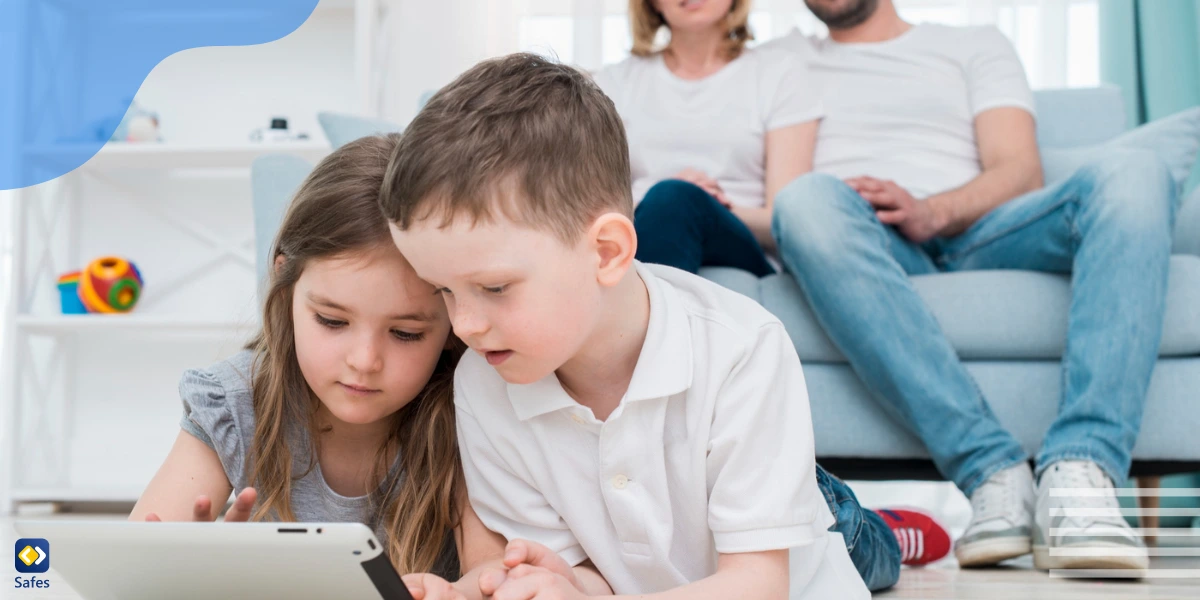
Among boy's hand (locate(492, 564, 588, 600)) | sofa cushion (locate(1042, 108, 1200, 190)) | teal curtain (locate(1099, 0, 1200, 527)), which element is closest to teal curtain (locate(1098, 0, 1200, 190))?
teal curtain (locate(1099, 0, 1200, 527))

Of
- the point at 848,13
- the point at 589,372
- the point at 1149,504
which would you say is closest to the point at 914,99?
the point at 848,13

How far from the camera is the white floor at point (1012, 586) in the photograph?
0.97 m

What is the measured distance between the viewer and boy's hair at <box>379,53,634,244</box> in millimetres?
645

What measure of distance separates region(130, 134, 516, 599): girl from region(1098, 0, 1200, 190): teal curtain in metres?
2.11

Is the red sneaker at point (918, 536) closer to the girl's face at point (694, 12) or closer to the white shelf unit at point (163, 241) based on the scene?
the girl's face at point (694, 12)

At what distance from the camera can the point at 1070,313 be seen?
4.16ft

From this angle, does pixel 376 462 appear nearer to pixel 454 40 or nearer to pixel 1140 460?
pixel 1140 460

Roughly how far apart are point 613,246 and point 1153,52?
221 cm

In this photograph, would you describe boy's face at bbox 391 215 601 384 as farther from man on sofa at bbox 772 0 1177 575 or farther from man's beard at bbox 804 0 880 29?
man's beard at bbox 804 0 880 29

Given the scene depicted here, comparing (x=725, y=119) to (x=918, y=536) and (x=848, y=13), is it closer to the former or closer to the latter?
(x=848, y=13)

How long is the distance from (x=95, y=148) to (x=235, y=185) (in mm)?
344

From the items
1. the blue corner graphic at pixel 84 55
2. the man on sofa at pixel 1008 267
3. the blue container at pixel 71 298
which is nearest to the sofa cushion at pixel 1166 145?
the man on sofa at pixel 1008 267

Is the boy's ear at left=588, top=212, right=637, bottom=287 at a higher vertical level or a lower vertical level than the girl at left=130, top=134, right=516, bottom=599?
higher

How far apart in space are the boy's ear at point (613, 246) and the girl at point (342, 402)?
18 centimetres
